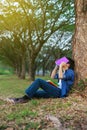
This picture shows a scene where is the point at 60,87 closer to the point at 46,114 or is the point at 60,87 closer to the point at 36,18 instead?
the point at 46,114

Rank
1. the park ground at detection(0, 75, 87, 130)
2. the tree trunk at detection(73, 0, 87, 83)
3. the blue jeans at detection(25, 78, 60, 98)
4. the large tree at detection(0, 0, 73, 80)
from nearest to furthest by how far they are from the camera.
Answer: the park ground at detection(0, 75, 87, 130) → the blue jeans at detection(25, 78, 60, 98) → the tree trunk at detection(73, 0, 87, 83) → the large tree at detection(0, 0, 73, 80)

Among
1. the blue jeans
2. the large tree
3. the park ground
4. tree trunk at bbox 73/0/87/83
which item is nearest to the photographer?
the park ground

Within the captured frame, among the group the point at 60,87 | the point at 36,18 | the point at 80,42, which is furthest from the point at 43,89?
the point at 36,18

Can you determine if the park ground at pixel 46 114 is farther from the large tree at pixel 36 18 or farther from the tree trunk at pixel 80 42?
the large tree at pixel 36 18

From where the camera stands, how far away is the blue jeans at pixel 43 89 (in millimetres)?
6983

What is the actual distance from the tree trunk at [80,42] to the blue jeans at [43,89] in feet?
1.97

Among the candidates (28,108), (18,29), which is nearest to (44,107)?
(28,108)

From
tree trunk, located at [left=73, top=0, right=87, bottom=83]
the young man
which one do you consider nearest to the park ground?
the young man

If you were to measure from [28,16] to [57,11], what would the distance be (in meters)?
2.41

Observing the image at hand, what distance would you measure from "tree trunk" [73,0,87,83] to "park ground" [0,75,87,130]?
0.49 meters

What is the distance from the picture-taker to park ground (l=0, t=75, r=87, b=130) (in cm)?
570

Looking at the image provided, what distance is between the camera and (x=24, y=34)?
29094 mm

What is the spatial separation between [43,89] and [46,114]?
1160 mm

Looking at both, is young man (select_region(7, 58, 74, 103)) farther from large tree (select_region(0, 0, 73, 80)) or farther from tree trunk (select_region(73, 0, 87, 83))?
large tree (select_region(0, 0, 73, 80))
